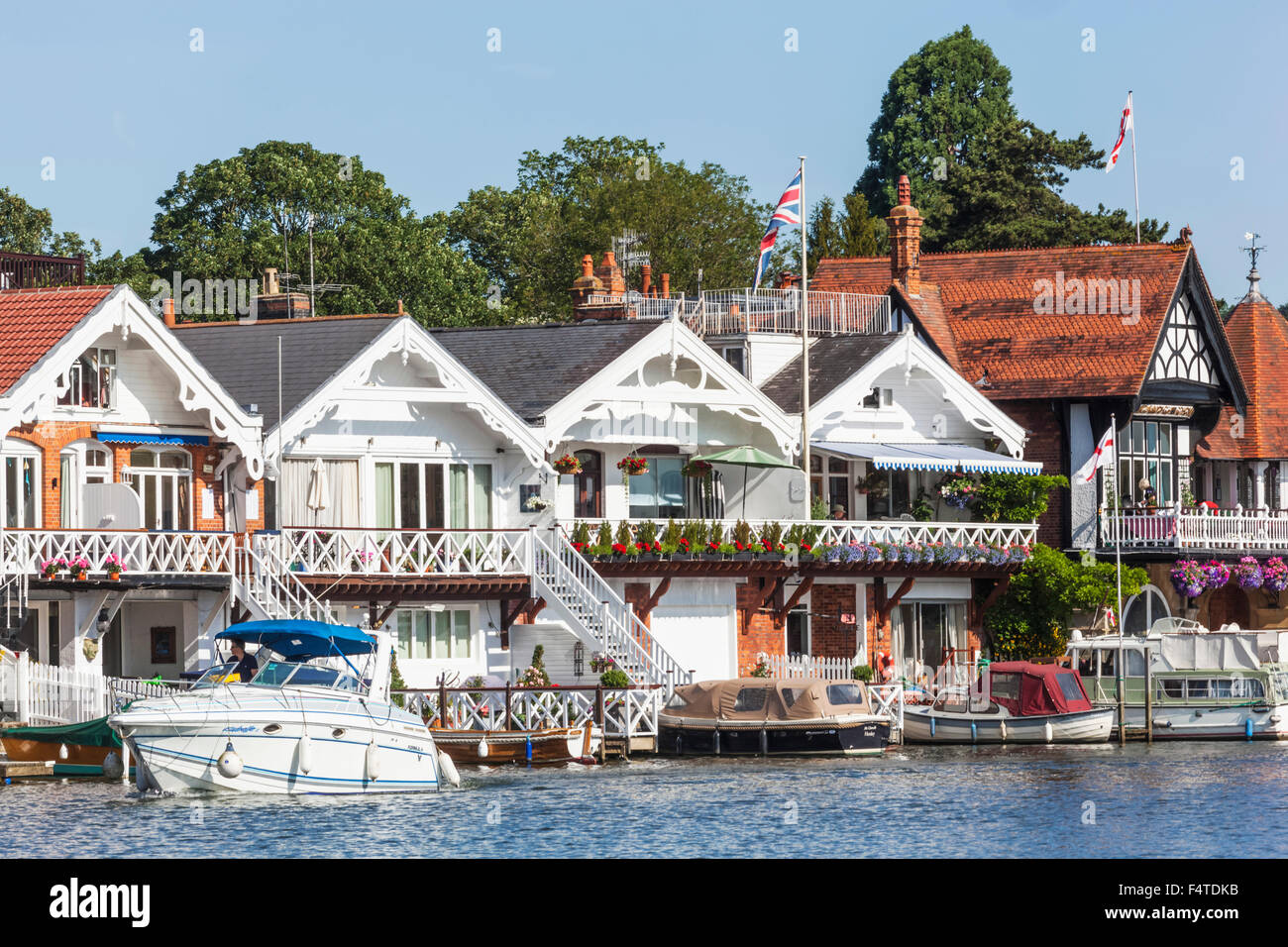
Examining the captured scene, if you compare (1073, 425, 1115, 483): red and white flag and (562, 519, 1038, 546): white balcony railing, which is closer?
(562, 519, 1038, 546): white balcony railing

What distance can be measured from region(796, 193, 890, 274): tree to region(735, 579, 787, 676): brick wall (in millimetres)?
26395

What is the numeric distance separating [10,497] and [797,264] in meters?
44.7

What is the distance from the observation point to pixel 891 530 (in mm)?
52656

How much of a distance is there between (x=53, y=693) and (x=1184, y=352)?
106 feet

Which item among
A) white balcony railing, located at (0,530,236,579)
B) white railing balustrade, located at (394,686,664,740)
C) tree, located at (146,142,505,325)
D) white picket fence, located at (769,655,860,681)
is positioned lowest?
white railing balustrade, located at (394,686,664,740)

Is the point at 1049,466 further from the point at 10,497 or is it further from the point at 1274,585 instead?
the point at 10,497

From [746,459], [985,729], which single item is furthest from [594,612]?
[985,729]

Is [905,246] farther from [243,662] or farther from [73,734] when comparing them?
[73,734]

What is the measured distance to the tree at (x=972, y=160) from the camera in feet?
273

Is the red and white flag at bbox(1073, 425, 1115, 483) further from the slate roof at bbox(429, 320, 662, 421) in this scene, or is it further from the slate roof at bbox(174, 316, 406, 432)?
the slate roof at bbox(174, 316, 406, 432)

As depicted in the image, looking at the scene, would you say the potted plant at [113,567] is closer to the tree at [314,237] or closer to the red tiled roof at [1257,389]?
the red tiled roof at [1257,389]

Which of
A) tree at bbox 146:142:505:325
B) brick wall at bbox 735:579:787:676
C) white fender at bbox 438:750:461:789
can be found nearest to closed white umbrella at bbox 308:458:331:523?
white fender at bbox 438:750:461:789

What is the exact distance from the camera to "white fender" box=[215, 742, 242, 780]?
114 ft

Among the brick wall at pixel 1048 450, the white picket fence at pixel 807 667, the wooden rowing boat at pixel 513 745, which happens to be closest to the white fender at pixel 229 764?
the wooden rowing boat at pixel 513 745
